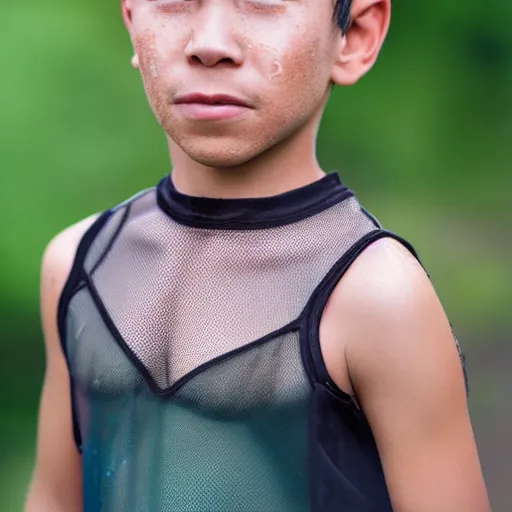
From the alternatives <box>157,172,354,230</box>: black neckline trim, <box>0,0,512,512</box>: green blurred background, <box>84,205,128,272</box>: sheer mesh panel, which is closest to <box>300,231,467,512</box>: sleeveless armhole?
<box>157,172,354,230</box>: black neckline trim

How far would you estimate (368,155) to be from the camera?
4.93 meters

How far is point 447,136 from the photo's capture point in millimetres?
5047

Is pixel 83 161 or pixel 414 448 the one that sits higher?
pixel 414 448

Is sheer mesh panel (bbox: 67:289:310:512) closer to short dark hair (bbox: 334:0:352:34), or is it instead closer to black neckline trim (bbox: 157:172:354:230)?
black neckline trim (bbox: 157:172:354:230)

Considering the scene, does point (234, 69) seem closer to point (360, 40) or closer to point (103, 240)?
point (360, 40)

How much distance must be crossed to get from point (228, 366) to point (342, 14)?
55 cm

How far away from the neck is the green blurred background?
7.06 feet

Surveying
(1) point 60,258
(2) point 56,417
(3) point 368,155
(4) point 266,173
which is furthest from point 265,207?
(3) point 368,155

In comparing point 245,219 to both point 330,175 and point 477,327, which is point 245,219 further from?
point 477,327

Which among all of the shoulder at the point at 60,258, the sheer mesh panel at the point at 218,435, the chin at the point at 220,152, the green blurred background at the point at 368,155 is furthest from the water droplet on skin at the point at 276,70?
the green blurred background at the point at 368,155

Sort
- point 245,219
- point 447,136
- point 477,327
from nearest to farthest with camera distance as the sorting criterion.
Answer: point 245,219 < point 477,327 < point 447,136

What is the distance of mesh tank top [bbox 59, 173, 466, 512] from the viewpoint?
1708mm

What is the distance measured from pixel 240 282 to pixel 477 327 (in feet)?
9.97

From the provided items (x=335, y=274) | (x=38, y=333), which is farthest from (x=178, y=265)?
(x=38, y=333)
